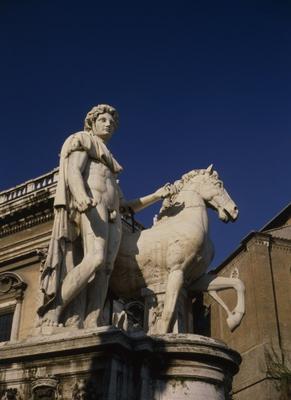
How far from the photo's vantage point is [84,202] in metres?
6.61

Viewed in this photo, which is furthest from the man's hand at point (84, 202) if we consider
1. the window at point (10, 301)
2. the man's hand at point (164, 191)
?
the window at point (10, 301)

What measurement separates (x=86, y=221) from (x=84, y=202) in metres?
0.38

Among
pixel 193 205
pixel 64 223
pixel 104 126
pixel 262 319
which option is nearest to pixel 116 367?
pixel 64 223

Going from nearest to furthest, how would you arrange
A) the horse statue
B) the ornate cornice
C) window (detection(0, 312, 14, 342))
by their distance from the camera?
the horse statue
window (detection(0, 312, 14, 342))
the ornate cornice

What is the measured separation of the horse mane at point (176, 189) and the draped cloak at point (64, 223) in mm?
790

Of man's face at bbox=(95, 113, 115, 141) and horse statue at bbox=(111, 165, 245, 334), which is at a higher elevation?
man's face at bbox=(95, 113, 115, 141)

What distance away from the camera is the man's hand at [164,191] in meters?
7.80

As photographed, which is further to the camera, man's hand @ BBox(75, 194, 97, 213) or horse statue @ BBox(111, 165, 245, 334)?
horse statue @ BBox(111, 165, 245, 334)

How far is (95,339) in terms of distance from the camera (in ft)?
18.7

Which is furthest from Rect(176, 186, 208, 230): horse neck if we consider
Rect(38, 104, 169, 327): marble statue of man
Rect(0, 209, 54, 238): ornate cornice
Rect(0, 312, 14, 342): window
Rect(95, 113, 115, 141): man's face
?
Rect(0, 312, 14, 342): window

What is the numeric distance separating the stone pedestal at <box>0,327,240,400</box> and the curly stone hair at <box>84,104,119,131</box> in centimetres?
315

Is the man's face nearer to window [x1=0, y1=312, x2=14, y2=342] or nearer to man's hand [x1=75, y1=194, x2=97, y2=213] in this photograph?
man's hand [x1=75, y1=194, x2=97, y2=213]

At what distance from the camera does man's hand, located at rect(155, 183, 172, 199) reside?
780 centimetres

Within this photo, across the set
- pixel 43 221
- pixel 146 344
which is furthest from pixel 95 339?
pixel 43 221
